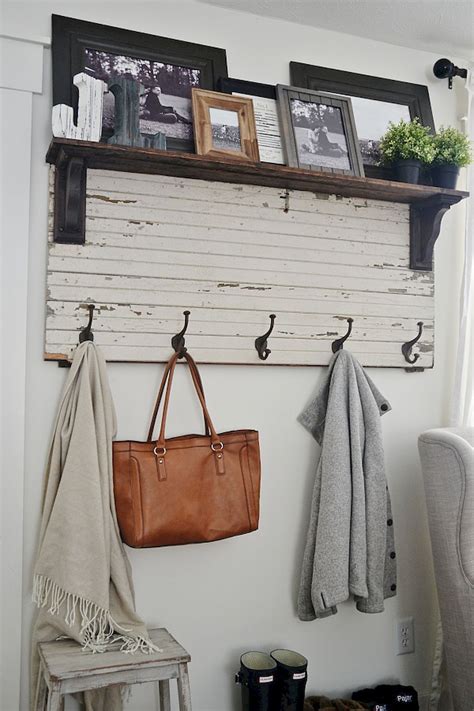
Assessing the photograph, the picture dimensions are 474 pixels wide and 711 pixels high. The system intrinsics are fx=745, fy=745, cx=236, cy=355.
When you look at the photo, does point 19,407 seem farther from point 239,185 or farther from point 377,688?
point 377,688

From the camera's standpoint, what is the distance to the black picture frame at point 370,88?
95.2 inches

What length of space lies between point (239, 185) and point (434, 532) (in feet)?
4.01

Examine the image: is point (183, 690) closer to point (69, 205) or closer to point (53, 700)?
point (53, 700)

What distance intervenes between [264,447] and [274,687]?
2.26ft

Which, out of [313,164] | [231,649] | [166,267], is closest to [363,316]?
[313,164]

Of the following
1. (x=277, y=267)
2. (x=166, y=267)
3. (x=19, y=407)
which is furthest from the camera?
(x=277, y=267)

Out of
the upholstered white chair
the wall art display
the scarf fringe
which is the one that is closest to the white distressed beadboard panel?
the wall art display

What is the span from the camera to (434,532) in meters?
2.29

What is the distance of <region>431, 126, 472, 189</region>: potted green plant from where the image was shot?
7.85 feet

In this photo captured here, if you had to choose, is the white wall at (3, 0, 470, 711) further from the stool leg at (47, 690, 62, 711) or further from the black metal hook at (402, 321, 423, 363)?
the stool leg at (47, 690, 62, 711)

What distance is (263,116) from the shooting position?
2289 mm

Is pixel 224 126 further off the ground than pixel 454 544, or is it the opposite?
pixel 224 126

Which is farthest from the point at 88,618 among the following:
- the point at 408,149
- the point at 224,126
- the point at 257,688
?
the point at 408,149

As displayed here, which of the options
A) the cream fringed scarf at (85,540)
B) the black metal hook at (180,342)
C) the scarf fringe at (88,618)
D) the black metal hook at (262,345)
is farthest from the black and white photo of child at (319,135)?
the scarf fringe at (88,618)
